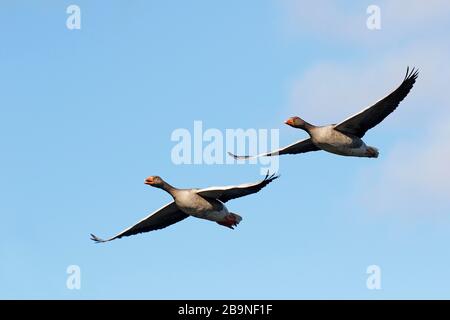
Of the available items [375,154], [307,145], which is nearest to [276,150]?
[307,145]

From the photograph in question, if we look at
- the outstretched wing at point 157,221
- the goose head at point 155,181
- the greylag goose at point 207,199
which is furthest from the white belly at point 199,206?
the outstretched wing at point 157,221

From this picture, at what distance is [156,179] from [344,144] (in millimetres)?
7636

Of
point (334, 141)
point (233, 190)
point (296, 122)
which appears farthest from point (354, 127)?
point (233, 190)

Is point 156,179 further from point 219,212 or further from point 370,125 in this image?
point 370,125

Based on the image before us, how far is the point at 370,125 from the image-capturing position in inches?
1759

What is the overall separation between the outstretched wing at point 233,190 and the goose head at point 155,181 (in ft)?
5.73

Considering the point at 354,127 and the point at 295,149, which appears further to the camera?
the point at 295,149

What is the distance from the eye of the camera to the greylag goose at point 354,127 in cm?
4381

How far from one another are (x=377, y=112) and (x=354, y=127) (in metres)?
1.09

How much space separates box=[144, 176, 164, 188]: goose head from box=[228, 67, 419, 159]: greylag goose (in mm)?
6153

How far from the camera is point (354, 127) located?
44.3 m

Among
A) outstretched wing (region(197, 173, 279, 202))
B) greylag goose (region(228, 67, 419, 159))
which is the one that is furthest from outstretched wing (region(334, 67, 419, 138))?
outstretched wing (region(197, 173, 279, 202))

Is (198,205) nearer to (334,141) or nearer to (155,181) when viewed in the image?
(155,181)

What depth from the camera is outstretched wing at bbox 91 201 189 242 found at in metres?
44.1
